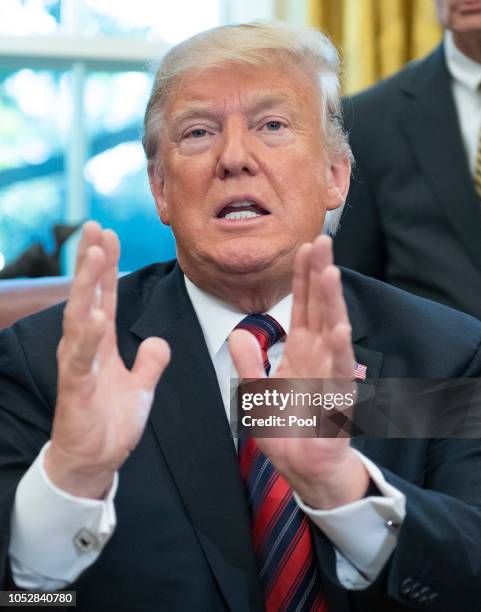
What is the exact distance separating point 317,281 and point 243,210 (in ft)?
1.44

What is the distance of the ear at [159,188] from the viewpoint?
5.97 ft

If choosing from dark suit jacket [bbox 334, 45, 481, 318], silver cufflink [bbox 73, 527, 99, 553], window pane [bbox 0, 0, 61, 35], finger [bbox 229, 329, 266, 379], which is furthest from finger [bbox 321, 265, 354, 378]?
window pane [bbox 0, 0, 61, 35]

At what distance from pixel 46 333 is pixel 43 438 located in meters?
0.16

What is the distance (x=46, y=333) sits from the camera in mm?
1614

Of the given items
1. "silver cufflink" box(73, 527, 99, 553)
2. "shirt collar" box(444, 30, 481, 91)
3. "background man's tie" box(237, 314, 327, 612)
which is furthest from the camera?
"shirt collar" box(444, 30, 481, 91)

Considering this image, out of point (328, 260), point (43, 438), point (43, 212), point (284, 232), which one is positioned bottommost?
point (43, 212)

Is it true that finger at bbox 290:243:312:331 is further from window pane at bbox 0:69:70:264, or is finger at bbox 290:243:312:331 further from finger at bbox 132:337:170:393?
window pane at bbox 0:69:70:264

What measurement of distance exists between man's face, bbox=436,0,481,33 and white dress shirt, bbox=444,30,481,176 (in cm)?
8

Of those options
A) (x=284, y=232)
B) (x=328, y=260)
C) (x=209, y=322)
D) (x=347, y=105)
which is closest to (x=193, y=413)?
(x=209, y=322)

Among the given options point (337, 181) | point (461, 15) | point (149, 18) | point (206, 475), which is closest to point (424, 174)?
point (461, 15)

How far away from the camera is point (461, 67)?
257cm

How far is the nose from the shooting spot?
1641 millimetres

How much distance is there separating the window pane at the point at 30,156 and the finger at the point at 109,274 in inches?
85.5

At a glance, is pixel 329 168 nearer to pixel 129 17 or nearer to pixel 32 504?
pixel 32 504
